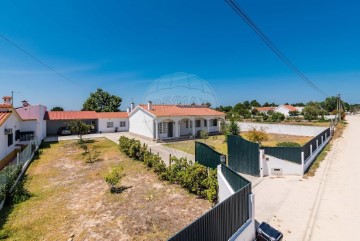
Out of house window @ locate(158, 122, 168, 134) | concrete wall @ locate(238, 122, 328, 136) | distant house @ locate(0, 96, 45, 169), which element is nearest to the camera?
distant house @ locate(0, 96, 45, 169)

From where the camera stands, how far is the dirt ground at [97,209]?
7.03 metres

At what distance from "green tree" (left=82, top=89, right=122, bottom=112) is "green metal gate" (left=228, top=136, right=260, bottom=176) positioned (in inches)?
A: 1726

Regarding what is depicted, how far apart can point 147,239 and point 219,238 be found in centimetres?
260

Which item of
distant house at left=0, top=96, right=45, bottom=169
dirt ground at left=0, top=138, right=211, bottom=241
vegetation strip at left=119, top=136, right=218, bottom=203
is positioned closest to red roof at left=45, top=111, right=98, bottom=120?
distant house at left=0, top=96, right=45, bottom=169

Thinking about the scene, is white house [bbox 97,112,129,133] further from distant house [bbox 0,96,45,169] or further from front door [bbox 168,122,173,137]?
front door [bbox 168,122,173,137]

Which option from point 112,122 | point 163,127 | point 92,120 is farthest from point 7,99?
point 163,127

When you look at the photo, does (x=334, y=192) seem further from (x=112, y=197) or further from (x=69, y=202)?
(x=69, y=202)

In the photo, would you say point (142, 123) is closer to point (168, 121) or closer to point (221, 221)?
point (168, 121)

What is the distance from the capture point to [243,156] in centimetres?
1309

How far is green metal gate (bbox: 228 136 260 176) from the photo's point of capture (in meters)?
12.5

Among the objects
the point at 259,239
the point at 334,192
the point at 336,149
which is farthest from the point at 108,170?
the point at 336,149

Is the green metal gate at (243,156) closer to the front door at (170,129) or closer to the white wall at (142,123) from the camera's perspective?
the white wall at (142,123)

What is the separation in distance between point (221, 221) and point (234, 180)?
2.47 meters

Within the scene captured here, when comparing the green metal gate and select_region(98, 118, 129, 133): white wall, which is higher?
select_region(98, 118, 129, 133): white wall
